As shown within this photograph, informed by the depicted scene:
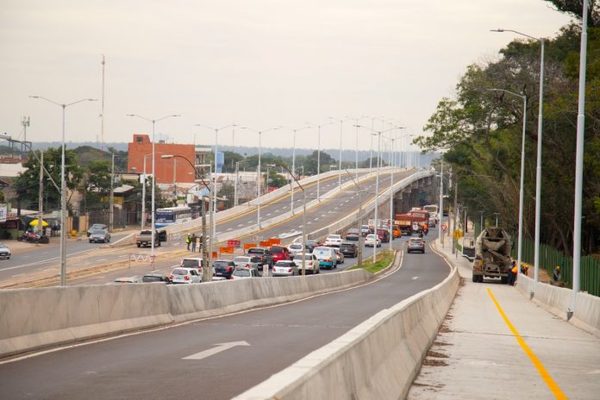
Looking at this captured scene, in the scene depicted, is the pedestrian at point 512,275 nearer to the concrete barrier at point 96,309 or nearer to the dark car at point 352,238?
the concrete barrier at point 96,309

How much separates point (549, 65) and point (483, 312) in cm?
4771

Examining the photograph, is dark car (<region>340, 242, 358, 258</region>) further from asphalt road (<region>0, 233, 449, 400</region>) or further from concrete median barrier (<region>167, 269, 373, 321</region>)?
asphalt road (<region>0, 233, 449, 400</region>)

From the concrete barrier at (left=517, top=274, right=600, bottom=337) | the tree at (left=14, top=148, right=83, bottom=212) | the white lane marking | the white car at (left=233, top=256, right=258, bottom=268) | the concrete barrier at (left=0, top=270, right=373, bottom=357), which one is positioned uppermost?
the tree at (left=14, top=148, right=83, bottom=212)

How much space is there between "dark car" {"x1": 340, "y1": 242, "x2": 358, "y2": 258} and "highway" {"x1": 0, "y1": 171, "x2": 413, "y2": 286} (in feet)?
28.4

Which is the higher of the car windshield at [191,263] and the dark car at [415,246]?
the car windshield at [191,263]

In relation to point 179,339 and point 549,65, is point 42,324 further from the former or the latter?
point 549,65

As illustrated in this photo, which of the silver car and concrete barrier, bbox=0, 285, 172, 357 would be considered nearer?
concrete barrier, bbox=0, 285, 172, 357

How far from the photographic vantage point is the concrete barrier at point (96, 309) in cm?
1535

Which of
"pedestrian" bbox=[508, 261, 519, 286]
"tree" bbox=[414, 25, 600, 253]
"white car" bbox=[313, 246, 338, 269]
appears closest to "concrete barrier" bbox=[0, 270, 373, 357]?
"tree" bbox=[414, 25, 600, 253]

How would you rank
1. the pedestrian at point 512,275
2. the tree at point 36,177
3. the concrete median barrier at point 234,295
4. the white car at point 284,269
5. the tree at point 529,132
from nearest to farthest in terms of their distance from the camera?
the concrete median barrier at point 234,295, the tree at point 529,132, the pedestrian at point 512,275, the white car at point 284,269, the tree at point 36,177

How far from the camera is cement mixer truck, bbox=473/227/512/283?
7000cm

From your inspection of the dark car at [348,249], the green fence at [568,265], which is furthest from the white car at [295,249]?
the green fence at [568,265]

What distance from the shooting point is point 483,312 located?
35.2 meters

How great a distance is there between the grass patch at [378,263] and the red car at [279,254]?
5.79m
